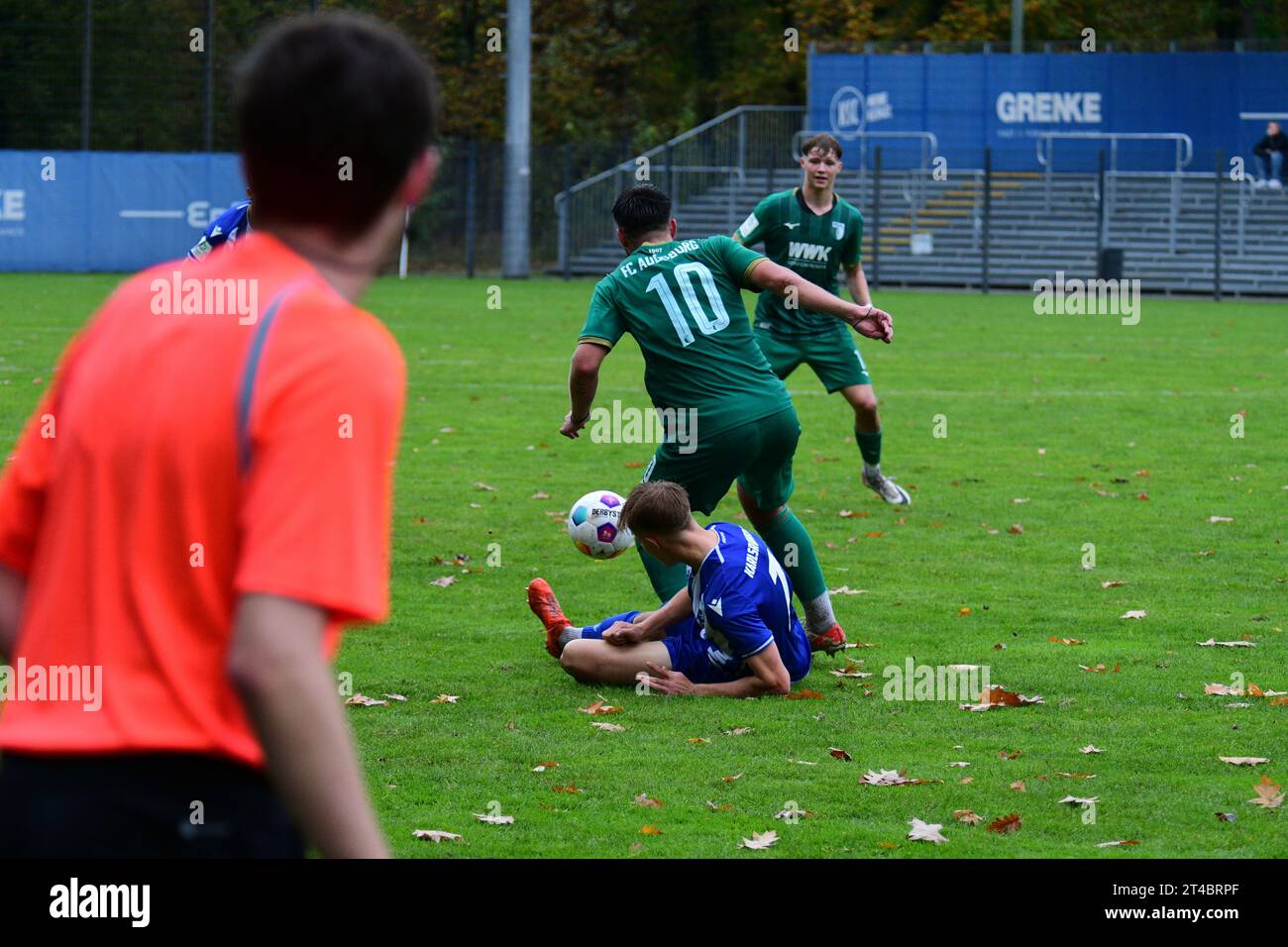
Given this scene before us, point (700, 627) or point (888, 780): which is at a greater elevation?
point (700, 627)

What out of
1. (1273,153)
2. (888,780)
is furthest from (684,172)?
(888,780)

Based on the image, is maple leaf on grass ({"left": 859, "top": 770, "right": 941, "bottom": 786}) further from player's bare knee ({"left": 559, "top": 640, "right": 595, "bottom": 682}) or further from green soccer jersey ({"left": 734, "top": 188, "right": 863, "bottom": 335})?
green soccer jersey ({"left": 734, "top": 188, "right": 863, "bottom": 335})

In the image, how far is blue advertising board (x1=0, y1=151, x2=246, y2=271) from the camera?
114 feet

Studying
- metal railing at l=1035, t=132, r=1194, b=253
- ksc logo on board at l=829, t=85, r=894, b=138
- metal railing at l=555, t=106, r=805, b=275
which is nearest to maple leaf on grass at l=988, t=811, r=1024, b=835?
metal railing at l=555, t=106, r=805, b=275

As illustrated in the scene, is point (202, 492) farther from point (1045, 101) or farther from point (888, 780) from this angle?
point (1045, 101)

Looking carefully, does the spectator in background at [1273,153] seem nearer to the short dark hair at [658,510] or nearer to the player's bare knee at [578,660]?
the player's bare knee at [578,660]

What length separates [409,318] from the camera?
26375mm

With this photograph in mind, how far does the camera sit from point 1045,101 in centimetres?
4050

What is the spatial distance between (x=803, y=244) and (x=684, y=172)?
1133 inches

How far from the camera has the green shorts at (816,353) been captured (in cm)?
1161

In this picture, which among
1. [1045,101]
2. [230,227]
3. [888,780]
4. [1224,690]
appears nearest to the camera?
[888,780]

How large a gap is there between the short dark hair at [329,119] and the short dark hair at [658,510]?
4551mm

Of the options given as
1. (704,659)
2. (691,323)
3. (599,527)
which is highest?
(691,323)
